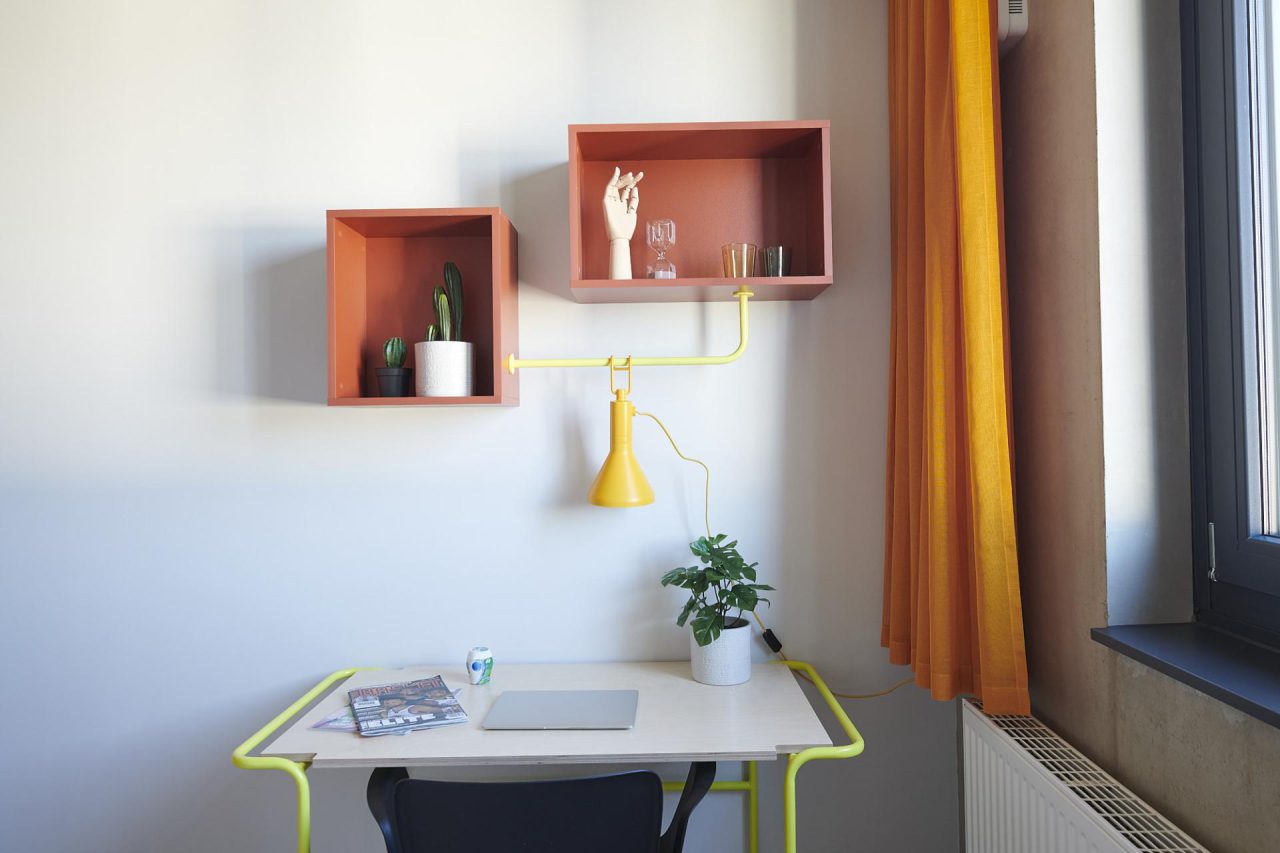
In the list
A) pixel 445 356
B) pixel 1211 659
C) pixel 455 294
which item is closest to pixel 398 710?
pixel 445 356

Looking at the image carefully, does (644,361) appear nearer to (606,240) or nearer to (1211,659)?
(606,240)

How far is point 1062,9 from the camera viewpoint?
53.7 inches

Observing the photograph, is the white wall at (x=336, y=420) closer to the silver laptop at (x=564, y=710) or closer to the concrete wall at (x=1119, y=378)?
the silver laptop at (x=564, y=710)

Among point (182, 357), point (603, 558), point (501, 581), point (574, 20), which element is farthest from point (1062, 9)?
point (182, 357)

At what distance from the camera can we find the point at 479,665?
1646 mm

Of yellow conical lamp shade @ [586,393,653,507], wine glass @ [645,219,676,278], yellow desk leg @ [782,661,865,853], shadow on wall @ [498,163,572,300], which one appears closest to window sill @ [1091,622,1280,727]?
yellow desk leg @ [782,661,865,853]

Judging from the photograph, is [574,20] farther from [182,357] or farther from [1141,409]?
[1141,409]

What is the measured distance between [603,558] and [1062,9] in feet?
4.55

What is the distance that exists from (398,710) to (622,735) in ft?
1.45

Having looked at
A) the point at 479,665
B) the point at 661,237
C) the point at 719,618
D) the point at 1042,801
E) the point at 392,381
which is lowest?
the point at 1042,801

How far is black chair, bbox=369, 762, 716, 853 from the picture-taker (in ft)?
3.65

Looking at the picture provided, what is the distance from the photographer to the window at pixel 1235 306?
3.62ft

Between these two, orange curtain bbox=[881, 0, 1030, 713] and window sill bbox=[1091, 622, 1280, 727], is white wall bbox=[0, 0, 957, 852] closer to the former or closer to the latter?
orange curtain bbox=[881, 0, 1030, 713]

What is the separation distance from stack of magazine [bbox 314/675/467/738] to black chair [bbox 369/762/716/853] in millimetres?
297
